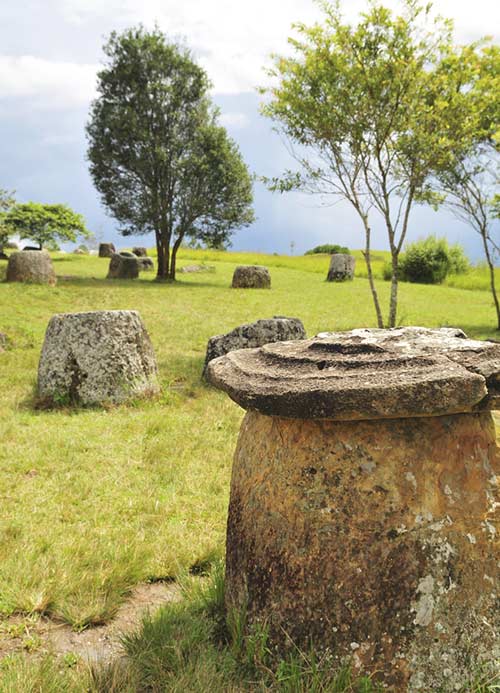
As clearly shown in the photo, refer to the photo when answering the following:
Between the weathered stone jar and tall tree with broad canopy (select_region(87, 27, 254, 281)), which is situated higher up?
tall tree with broad canopy (select_region(87, 27, 254, 281))

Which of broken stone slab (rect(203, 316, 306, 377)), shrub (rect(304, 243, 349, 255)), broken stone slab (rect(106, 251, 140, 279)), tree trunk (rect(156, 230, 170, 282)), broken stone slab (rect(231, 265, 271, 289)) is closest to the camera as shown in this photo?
broken stone slab (rect(203, 316, 306, 377))

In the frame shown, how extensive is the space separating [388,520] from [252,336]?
645 centimetres

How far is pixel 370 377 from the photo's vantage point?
7.75ft

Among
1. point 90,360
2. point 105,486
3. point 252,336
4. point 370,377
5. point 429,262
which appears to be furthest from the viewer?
point 429,262

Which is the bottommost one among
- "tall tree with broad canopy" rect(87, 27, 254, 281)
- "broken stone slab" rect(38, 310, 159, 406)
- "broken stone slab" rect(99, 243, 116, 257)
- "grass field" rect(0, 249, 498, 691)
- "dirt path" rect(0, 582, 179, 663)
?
"dirt path" rect(0, 582, 179, 663)

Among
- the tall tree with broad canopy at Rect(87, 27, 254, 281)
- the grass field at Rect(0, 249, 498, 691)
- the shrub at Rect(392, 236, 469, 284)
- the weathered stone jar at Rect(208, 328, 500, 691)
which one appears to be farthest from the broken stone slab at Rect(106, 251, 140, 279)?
the weathered stone jar at Rect(208, 328, 500, 691)

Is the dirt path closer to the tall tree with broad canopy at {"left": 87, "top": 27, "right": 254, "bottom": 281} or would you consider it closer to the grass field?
the grass field

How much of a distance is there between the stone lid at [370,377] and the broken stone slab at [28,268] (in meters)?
18.3

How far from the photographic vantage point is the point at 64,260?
111 feet

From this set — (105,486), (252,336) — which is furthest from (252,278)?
(105,486)

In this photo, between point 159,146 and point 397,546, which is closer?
point 397,546

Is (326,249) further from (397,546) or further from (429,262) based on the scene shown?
(397,546)

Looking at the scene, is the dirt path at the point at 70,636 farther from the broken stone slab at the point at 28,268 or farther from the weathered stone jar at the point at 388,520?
the broken stone slab at the point at 28,268

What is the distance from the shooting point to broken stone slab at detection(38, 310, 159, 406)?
7273mm
